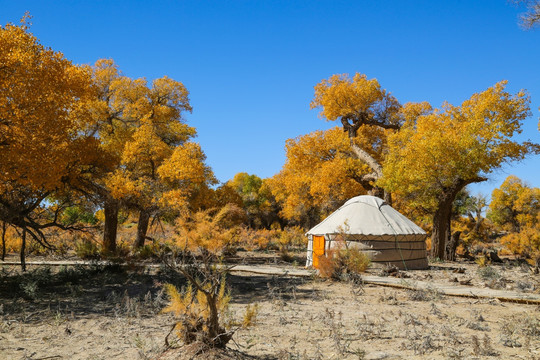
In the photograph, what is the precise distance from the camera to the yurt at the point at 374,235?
51.9ft

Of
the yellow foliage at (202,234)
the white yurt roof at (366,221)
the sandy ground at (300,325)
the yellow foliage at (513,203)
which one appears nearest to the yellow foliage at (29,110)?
the sandy ground at (300,325)

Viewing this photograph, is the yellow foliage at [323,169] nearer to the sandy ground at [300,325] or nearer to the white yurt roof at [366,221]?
the white yurt roof at [366,221]

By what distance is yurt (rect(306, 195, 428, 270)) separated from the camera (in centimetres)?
1580

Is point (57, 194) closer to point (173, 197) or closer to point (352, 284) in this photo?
point (173, 197)

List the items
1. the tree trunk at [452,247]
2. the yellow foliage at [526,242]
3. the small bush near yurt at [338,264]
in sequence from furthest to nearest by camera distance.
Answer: the yellow foliage at [526,242] → the tree trunk at [452,247] → the small bush near yurt at [338,264]

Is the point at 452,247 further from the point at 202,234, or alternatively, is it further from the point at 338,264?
the point at 202,234

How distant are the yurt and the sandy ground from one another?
5.12 metres

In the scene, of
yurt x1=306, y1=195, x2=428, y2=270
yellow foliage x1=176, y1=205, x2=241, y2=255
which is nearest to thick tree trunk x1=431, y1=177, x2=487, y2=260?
yurt x1=306, y1=195, x2=428, y2=270

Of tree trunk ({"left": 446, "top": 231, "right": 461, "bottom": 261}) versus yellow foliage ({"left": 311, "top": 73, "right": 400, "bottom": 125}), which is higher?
yellow foliage ({"left": 311, "top": 73, "right": 400, "bottom": 125})

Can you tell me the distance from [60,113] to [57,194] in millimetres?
3476

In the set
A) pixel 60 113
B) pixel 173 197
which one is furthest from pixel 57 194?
pixel 173 197

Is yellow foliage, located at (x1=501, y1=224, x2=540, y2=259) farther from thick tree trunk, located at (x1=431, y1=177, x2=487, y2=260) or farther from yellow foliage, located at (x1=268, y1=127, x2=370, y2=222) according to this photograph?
yellow foliage, located at (x1=268, y1=127, x2=370, y2=222)

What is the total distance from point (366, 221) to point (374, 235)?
865 millimetres

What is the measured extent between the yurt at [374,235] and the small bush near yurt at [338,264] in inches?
92.0
